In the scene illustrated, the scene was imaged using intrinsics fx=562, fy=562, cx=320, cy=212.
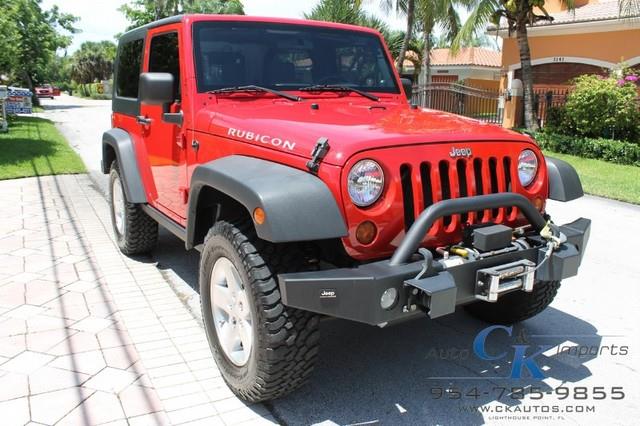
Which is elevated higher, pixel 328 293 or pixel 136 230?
→ pixel 328 293

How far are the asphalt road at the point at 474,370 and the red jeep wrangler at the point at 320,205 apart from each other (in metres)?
0.30

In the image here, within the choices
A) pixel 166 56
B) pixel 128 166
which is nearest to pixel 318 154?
pixel 166 56

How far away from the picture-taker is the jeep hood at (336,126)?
2.70 metres

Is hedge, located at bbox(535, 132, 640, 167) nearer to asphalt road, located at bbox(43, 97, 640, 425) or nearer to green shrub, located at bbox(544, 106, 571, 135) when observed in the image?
green shrub, located at bbox(544, 106, 571, 135)

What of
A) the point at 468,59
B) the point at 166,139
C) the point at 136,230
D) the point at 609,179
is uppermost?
the point at 468,59

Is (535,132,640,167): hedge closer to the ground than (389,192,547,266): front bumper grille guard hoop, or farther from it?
closer to the ground

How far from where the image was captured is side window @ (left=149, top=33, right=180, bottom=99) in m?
3.96

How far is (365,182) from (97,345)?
6.93 ft

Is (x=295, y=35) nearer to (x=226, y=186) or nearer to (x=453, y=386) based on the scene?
(x=226, y=186)

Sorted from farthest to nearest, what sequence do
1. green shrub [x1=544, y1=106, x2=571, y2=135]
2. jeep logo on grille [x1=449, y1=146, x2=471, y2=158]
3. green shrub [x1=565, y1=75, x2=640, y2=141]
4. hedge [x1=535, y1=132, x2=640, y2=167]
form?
1. green shrub [x1=544, y1=106, x2=571, y2=135]
2. green shrub [x1=565, y1=75, x2=640, y2=141]
3. hedge [x1=535, y1=132, x2=640, y2=167]
4. jeep logo on grille [x1=449, y1=146, x2=471, y2=158]

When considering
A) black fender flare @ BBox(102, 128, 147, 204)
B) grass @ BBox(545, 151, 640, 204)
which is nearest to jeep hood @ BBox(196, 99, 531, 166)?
black fender flare @ BBox(102, 128, 147, 204)

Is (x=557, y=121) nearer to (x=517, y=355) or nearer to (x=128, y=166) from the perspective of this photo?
(x=517, y=355)

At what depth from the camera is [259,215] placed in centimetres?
248

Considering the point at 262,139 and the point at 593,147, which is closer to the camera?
the point at 262,139
